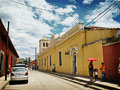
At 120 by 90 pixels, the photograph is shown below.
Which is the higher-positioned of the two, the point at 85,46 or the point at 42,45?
the point at 42,45

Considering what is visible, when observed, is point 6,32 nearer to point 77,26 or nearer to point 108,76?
point 77,26

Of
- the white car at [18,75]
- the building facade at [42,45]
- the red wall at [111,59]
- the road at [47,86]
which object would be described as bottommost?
the road at [47,86]

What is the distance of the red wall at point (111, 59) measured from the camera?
9.15 m

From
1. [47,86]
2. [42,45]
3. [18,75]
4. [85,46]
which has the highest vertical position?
[42,45]

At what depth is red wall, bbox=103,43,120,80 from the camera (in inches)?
360

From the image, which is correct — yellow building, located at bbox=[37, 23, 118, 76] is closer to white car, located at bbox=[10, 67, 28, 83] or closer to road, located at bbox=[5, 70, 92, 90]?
road, located at bbox=[5, 70, 92, 90]

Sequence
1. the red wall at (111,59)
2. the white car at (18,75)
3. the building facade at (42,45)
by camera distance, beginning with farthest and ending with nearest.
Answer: the building facade at (42,45), the white car at (18,75), the red wall at (111,59)

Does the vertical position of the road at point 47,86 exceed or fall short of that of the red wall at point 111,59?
it falls short

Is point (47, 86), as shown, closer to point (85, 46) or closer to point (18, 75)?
point (18, 75)

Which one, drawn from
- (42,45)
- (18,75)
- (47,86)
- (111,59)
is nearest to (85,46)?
(111,59)

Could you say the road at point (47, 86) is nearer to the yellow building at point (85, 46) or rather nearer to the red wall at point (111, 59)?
the red wall at point (111, 59)

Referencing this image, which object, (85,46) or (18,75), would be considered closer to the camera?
(18,75)

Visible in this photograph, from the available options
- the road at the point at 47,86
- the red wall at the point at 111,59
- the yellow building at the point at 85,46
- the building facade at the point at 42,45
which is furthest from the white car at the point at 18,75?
the building facade at the point at 42,45

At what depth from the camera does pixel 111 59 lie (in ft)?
31.8
